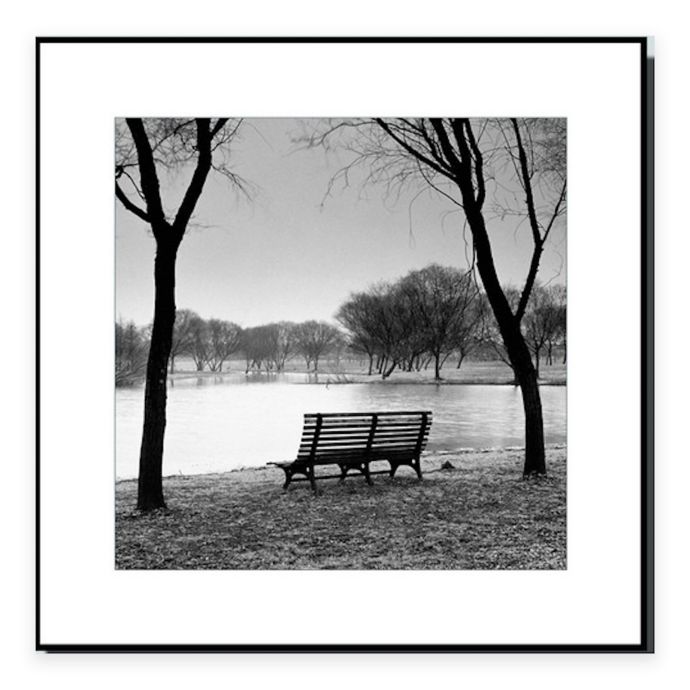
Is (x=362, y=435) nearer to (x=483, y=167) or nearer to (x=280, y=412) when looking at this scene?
(x=280, y=412)

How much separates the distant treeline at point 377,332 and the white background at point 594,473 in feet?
2.16

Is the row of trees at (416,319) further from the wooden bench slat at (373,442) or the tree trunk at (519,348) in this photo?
the wooden bench slat at (373,442)

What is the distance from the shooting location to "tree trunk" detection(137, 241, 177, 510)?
366 cm

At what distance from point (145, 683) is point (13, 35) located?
3546 mm

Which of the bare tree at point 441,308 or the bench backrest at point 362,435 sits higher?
the bare tree at point 441,308

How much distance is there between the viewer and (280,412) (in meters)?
3.92

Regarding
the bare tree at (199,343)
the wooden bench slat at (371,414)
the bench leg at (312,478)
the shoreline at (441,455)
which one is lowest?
the bench leg at (312,478)

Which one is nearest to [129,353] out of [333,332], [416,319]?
[333,332]

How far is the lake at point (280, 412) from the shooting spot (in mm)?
3838

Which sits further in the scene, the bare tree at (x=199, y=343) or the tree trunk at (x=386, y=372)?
the tree trunk at (x=386, y=372)

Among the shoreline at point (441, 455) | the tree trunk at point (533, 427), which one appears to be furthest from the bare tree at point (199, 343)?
the tree trunk at point (533, 427)

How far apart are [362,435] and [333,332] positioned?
715mm

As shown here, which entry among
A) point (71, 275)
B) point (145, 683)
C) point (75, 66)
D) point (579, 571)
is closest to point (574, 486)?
point (579, 571)

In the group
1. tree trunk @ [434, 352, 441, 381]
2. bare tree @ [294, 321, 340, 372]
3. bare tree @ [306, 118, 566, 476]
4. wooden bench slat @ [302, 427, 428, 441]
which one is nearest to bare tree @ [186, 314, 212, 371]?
bare tree @ [294, 321, 340, 372]
